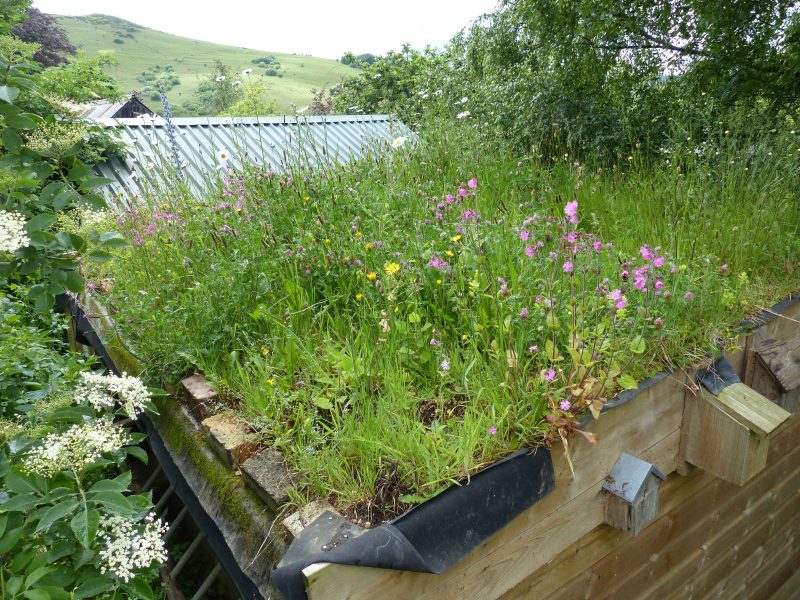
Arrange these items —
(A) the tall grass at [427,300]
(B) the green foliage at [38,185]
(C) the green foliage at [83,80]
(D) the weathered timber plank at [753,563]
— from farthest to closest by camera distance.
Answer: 1. (C) the green foliage at [83,80]
2. (D) the weathered timber plank at [753,563]
3. (A) the tall grass at [427,300]
4. (B) the green foliage at [38,185]

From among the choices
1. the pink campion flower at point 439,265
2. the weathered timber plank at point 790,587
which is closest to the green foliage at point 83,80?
the pink campion flower at point 439,265

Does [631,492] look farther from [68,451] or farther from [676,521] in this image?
[68,451]

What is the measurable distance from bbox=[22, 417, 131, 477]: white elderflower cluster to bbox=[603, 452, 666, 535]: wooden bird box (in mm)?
1601

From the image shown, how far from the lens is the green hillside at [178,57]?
83.1 m

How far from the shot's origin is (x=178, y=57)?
103188mm

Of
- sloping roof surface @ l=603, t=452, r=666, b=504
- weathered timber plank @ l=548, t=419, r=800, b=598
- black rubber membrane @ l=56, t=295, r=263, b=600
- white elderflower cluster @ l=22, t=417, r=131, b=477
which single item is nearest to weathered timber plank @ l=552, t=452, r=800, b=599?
weathered timber plank @ l=548, t=419, r=800, b=598

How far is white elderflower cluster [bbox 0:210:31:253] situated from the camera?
1.23 metres

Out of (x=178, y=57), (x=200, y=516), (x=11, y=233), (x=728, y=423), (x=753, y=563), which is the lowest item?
(x=753, y=563)

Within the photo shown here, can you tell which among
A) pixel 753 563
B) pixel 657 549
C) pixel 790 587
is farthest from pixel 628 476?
pixel 790 587

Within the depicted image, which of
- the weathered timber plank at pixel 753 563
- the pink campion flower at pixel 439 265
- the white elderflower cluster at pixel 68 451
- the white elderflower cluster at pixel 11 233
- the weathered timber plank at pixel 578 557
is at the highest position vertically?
the white elderflower cluster at pixel 11 233

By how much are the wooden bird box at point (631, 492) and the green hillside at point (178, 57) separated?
78.3 m

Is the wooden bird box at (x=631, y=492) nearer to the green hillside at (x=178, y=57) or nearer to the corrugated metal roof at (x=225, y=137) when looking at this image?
the corrugated metal roof at (x=225, y=137)

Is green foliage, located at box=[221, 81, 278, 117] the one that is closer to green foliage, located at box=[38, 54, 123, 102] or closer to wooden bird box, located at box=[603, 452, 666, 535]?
green foliage, located at box=[38, 54, 123, 102]

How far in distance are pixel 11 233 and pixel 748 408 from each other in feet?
8.05
